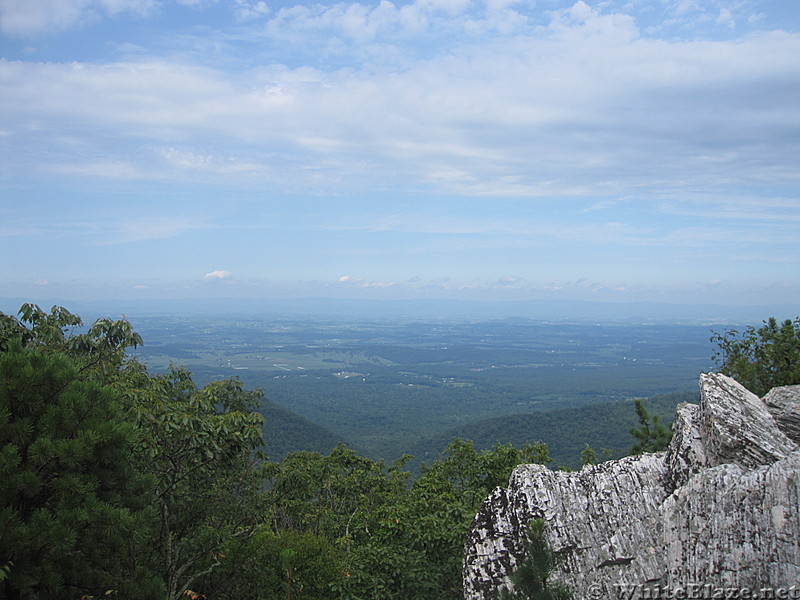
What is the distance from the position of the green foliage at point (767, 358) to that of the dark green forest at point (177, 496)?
5.76 meters

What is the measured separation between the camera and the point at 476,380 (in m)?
126

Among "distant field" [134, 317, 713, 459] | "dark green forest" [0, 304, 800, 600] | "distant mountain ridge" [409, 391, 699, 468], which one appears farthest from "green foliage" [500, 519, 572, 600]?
"distant field" [134, 317, 713, 459]

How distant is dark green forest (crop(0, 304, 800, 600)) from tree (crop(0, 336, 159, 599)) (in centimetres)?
1

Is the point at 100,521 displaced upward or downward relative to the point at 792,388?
downward

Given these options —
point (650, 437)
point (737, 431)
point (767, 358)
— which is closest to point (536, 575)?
point (737, 431)

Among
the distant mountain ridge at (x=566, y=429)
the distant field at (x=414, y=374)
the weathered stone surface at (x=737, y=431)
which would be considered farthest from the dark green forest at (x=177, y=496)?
the distant field at (x=414, y=374)

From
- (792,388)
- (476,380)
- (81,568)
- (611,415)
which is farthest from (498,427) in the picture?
(476,380)

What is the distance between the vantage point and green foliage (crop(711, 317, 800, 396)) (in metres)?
12.8

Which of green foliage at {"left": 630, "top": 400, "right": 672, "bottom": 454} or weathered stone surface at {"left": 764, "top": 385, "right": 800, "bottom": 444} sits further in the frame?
green foliage at {"left": 630, "top": 400, "right": 672, "bottom": 454}

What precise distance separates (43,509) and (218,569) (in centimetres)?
400

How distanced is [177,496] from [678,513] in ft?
24.4

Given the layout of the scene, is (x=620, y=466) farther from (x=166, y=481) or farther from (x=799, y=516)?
(x=166, y=481)

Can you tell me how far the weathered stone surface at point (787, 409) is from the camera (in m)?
7.31

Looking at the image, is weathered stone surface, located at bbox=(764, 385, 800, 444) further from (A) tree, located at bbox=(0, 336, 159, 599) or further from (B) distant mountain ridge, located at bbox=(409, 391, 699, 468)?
(B) distant mountain ridge, located at bbox=(409, 391, 699, 468)
